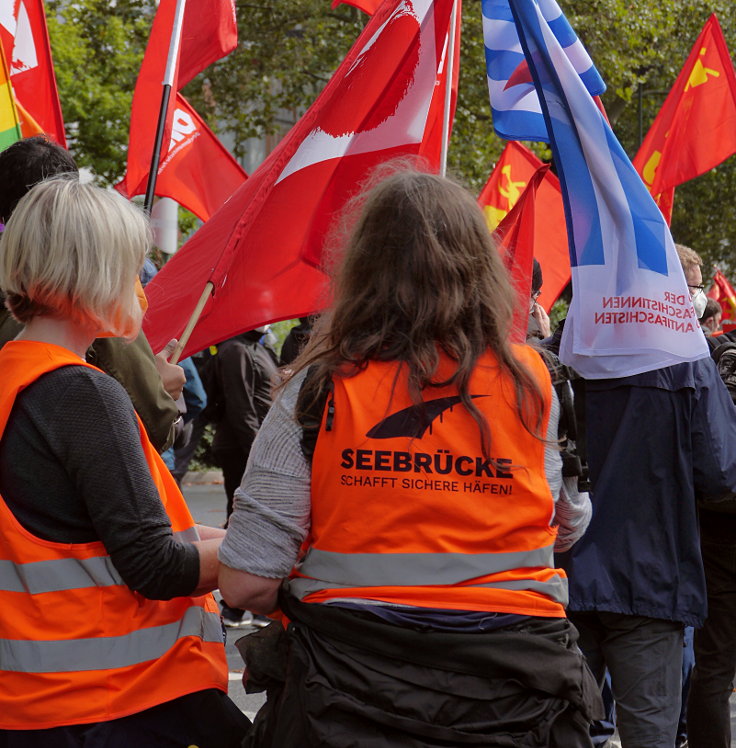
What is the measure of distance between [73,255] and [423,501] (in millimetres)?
730

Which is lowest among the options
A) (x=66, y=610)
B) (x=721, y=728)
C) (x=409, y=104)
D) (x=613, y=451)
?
(x=721, y=728)

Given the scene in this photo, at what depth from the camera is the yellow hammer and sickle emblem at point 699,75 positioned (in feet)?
22.8

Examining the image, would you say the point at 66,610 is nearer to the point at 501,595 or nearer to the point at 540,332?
the point at 501,595

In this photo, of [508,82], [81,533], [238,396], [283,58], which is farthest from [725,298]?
[81,533]

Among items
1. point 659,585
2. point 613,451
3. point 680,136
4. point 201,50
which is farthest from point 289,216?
point 680,136

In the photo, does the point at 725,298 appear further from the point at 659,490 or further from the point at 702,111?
the point at 659,490

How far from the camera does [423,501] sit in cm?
193

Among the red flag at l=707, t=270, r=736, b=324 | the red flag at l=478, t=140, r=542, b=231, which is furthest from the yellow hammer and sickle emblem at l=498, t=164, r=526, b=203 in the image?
the red flag at l=707, t=270, r=736, b=324

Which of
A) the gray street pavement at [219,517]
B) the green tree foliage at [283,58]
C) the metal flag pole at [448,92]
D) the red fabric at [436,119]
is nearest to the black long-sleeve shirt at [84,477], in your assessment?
the metal flag pole at [448,92]

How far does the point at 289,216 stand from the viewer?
4066 mm

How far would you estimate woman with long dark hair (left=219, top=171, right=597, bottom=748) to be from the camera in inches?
74.7

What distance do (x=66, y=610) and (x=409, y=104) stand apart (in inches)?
109

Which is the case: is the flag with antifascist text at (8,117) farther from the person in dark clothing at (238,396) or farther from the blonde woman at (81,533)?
the person in dark clothing at (238,396)

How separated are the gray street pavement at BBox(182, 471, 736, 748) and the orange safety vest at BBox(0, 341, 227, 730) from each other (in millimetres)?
3148
